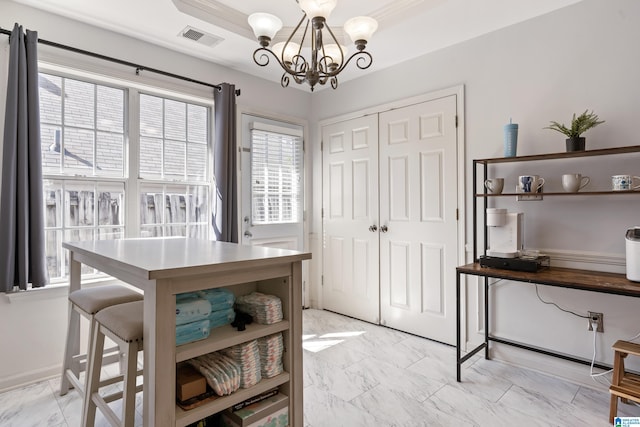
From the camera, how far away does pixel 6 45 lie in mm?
2330

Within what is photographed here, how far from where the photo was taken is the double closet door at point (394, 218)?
3.08m

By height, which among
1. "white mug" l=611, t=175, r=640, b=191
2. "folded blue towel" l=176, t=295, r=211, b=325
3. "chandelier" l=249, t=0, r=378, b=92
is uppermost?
"chandelier" l=249, t=0, r=378, b=92

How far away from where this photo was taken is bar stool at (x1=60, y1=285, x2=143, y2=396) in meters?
1.88

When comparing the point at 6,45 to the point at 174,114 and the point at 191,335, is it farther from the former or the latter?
the point at 191,335

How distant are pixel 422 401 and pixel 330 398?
1.86 ft

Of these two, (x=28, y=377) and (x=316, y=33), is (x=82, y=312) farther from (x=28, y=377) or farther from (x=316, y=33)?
(x=316, y=33)

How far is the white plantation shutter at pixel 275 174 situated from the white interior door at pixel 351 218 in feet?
1.08

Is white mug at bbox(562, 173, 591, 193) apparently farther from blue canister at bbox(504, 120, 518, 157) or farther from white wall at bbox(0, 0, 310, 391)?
white wall at bbox(0, 0, 310, 391)

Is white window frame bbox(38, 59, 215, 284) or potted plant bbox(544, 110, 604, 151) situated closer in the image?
potted plant bbox(544, 110, 604, 151)

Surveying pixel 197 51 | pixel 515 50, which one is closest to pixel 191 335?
pixel 197 51

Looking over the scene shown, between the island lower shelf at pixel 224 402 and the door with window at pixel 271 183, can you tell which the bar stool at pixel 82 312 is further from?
the door with window at pixel 271 183

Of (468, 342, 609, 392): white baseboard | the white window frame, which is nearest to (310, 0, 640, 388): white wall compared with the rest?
(468, 342, 609, 392): white baseboard

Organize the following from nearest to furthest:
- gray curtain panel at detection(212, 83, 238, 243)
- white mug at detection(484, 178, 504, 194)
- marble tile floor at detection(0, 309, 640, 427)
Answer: marble tile floor at detection(0, 309, 640, 427) < white mug at detection(484, 178, 504, 194) < gray curtain panel at detection(212, 83, 238, 243)

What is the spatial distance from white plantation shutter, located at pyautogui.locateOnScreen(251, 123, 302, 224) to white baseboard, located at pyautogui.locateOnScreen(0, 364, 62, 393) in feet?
6.46
